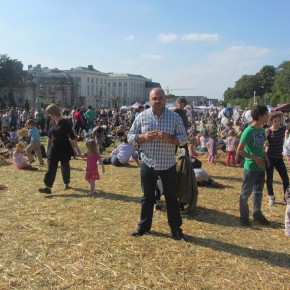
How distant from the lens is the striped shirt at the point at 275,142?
24.0 feet

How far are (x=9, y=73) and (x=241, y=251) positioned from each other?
96.1 m

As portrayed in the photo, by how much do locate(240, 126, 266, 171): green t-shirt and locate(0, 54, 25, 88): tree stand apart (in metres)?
92.7

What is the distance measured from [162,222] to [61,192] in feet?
10.3

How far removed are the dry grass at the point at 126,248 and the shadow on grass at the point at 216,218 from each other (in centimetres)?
2

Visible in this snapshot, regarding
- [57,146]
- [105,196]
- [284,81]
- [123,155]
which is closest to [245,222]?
[105,196]

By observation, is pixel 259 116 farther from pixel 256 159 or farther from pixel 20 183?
pixel 20 183

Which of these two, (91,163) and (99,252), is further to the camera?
(91,163)

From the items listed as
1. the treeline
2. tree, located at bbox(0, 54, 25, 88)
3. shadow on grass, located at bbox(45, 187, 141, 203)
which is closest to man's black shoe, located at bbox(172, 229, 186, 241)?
shadow on grass, located at bbox(45, 187, 141, 203)

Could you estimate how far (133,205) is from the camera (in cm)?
718

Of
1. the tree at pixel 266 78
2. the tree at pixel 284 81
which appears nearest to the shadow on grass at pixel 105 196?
the tree at pixel 284 81

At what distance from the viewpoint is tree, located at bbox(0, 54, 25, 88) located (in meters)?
90.3

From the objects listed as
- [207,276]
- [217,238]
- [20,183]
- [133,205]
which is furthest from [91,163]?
[207,276]

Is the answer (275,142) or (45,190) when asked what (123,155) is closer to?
(45,190)

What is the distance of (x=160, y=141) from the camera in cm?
488
